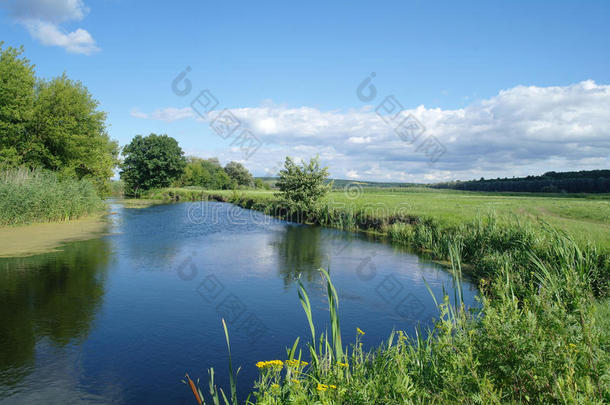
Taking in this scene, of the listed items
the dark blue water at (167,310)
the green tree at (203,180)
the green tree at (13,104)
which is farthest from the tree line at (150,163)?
the dark blue water at (167,310)

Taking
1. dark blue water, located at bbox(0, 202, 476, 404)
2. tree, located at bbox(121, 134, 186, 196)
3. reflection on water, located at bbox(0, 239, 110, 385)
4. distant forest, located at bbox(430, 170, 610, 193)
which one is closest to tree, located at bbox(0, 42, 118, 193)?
dark blue water, located at bbox(0, 202, 476, 404)

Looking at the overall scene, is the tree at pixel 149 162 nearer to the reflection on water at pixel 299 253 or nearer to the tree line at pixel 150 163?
the tree line at pixel 150 163

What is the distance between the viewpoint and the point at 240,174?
286ft

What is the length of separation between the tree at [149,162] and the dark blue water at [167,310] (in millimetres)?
49983

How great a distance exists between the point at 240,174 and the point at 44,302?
3113 inches

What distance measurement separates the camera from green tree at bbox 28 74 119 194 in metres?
26.2

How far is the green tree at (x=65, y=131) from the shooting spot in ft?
85.8

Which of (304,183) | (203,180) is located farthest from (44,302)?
(203,180)

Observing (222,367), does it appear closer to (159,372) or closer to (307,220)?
(159,372)

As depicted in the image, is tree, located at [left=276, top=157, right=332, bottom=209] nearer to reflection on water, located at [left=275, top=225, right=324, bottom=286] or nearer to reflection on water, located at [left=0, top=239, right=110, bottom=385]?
reflection on water, located at [left=275, top=225, right=324, bottom=286]

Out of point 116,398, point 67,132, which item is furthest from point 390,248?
point 67,132

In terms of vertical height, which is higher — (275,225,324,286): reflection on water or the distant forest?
the distant forest

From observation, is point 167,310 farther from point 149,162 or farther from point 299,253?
point 149,162

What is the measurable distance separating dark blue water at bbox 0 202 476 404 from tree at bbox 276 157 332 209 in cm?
1175
